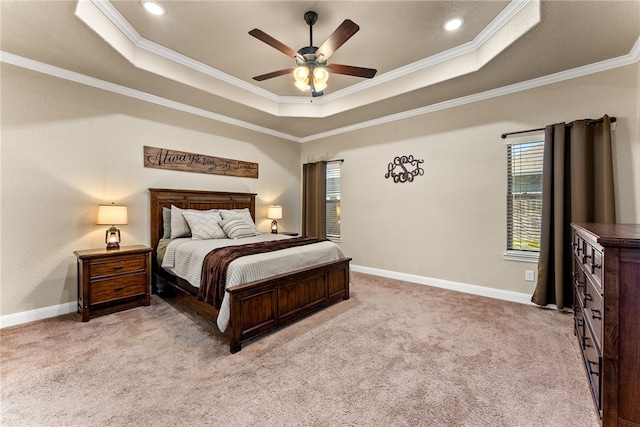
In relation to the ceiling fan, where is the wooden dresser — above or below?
below

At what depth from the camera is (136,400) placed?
1709mm

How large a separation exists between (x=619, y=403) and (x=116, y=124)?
199 inches

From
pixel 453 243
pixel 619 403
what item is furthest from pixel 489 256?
pixel 619 403

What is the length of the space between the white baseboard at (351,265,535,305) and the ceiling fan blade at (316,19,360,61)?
3157mm

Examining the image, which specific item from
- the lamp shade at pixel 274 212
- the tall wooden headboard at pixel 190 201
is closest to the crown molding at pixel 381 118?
the tall wooden headboard at pixel 190 201

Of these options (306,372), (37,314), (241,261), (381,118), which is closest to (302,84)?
(241,261)

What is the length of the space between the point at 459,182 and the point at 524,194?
77 centimetres

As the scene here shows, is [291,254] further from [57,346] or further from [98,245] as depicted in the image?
[98,245]

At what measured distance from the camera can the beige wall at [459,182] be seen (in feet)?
9.42

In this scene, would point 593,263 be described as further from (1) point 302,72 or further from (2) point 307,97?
(2) point 307,97

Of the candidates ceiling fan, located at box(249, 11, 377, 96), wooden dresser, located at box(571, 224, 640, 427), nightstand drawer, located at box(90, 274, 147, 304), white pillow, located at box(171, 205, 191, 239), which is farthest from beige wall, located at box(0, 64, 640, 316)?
wooden dresser, located at box(571, 224, 640, 427)

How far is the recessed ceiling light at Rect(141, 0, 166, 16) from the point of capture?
240 cm

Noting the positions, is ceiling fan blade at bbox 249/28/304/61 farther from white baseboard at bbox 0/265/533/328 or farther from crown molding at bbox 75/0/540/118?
white baseboard at bbox 0/265/533/328

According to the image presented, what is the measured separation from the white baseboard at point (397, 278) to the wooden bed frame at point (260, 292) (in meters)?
0.97
